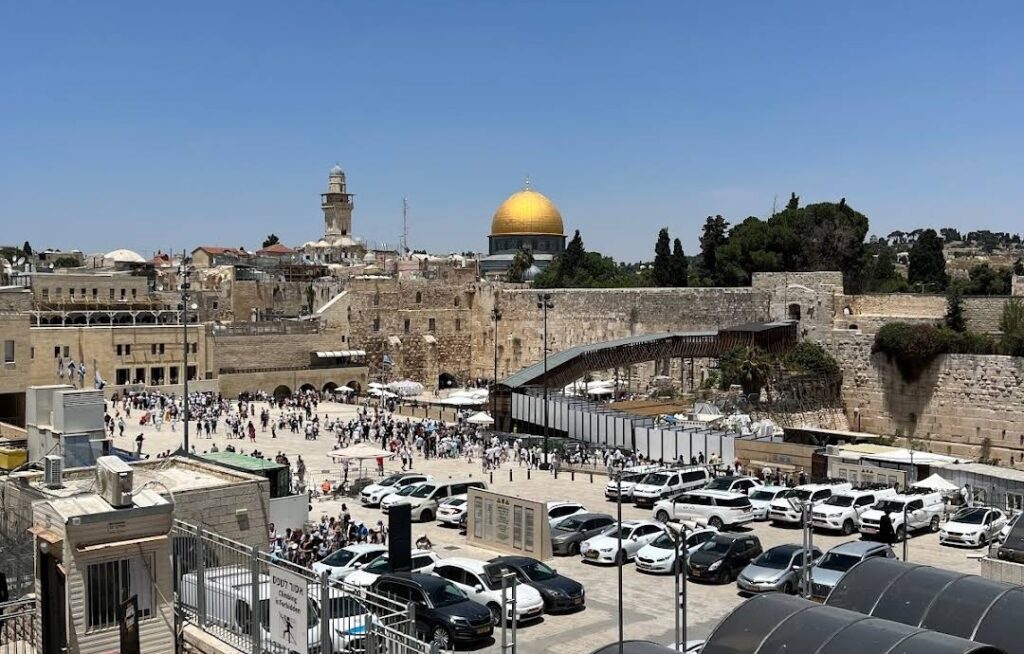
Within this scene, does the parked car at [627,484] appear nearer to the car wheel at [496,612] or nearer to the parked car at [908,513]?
the parked car at [908,513]

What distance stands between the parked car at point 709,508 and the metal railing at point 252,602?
10404 millimetres

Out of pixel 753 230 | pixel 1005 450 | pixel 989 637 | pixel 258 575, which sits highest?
pixel 753 230

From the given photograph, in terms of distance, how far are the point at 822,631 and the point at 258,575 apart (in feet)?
12.9

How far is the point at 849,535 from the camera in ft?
56.7

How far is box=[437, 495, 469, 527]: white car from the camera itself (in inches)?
709

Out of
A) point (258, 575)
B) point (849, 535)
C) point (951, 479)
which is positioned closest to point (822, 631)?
point (258, 575)

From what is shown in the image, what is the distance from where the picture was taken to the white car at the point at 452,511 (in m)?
18.0

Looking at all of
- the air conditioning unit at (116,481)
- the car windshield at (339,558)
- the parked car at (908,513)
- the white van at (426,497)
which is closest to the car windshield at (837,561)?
the parked car at (908,513)

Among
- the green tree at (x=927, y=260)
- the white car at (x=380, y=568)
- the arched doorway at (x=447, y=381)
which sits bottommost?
the arched doorway at (x=447, y=381)

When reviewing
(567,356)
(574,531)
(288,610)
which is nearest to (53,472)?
(288,610)

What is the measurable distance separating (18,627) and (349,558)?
580 centimetres

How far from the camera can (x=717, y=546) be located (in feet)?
48.2

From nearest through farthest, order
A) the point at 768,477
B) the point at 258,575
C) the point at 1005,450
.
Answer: the point at 258,575 < the point at 768,477 < the point at 1005,450

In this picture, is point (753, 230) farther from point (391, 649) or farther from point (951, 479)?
point (391, 649)
